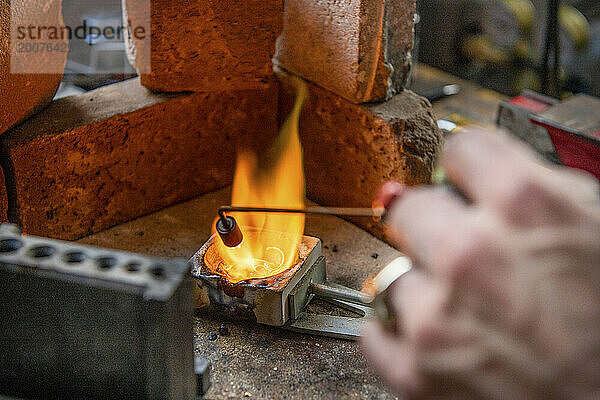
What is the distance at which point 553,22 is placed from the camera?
312cm

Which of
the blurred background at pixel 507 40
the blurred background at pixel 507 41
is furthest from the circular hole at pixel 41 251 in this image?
the blurred background at pixel 507 41

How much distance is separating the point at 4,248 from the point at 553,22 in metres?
2.65

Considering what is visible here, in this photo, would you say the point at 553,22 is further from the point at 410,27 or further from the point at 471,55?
A: the point at 410,27

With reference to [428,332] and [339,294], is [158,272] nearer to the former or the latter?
[428,332]

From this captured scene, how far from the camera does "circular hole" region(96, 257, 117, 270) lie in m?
1.29

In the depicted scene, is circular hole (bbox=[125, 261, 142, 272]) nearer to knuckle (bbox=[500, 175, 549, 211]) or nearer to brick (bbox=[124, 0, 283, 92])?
knuckle (bbox=[500, 175, 549, 211])

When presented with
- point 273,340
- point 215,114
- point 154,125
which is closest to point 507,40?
point 215,114

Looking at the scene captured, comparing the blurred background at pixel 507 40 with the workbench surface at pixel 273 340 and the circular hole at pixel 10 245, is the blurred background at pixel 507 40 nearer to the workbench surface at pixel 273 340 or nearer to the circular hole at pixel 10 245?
the workbench surface at pixel 273 340

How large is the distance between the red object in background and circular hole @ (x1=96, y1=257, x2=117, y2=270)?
1.78 meters

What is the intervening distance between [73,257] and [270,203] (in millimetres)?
954

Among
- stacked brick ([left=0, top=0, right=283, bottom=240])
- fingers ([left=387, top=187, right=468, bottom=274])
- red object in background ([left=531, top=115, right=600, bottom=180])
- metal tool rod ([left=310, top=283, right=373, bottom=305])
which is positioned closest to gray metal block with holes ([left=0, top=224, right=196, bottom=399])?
fingers ([left=387, top=187, right=468, bottom=274])

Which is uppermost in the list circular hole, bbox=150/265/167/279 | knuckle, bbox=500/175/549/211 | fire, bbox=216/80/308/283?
knuckle, bbox=500/175/549/211

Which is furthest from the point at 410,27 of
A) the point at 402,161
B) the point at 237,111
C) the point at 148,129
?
the point at 148,129

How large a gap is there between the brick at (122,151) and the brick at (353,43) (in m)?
0.27
